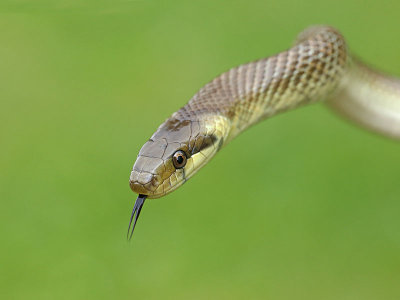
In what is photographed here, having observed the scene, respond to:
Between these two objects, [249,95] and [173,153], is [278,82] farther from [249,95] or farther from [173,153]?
[173,153]

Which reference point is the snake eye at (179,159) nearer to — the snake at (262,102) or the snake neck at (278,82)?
the snake at (262,102)

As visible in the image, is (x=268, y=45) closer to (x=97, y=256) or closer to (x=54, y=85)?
(x=54, y=85)

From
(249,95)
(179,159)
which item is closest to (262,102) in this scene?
(249,95)

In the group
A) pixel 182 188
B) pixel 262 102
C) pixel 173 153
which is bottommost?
pixel 182 188

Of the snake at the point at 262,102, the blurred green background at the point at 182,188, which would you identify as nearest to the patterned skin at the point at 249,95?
the snake at the point at 262,102

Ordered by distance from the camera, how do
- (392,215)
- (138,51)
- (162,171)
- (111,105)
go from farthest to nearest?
(138,51), (111,105), (392,215), (162,171)

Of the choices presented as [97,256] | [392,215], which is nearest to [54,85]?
[97,256]

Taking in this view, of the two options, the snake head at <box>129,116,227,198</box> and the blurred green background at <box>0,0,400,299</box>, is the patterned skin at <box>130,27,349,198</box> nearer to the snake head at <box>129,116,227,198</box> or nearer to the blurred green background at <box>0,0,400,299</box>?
the snake head at <box>129,116,227,198</box>

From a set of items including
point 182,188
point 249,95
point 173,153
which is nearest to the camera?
point 173,153
